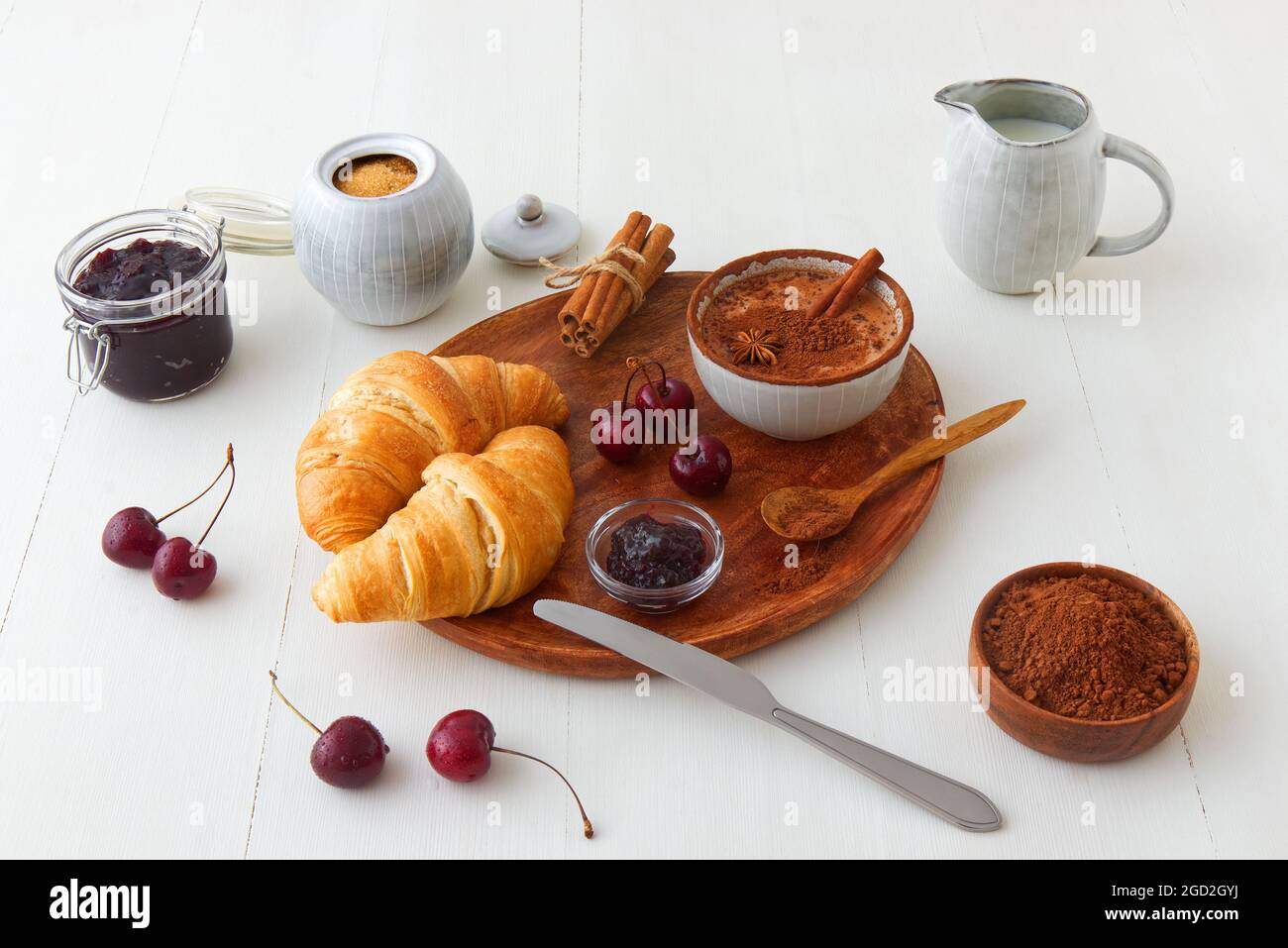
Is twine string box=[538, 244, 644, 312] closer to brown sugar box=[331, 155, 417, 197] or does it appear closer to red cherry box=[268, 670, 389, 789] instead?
brown sugar box=[331, 155, 417, 197]

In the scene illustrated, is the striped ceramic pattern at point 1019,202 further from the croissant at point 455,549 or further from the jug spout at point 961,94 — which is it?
the croissant at point 455,549

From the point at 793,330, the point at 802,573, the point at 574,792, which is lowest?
the point at 574,792

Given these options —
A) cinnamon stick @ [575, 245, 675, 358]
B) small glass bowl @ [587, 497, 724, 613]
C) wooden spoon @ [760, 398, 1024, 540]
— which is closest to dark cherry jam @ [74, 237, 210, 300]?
cinnamon stick @ [575, 245, 675, 358]

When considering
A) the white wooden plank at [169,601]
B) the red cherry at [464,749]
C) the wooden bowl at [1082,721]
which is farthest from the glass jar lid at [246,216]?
→ the wooden bowl at [1082,721]

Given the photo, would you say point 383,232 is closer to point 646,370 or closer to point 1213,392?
point 646,370

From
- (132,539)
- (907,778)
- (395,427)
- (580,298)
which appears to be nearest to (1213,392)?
(907,778)

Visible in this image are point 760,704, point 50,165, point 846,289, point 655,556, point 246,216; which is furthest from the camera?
point 50,165

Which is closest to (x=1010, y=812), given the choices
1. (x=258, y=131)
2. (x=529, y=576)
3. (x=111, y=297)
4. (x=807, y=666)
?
(x=807, y=666)
